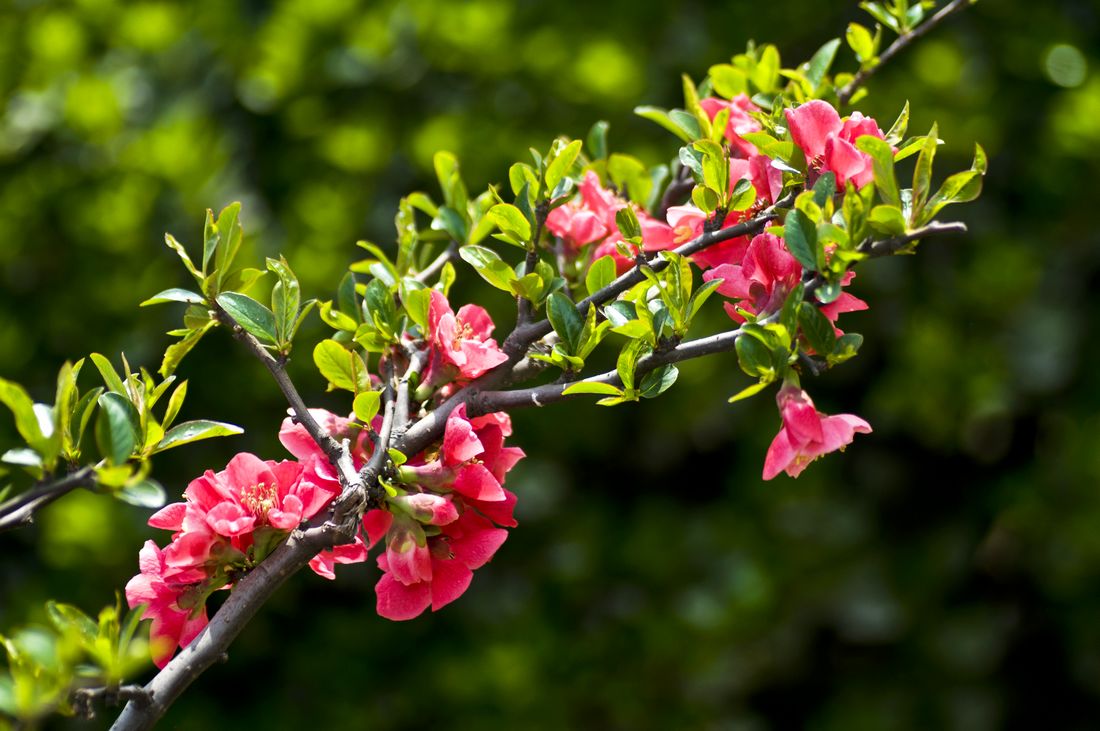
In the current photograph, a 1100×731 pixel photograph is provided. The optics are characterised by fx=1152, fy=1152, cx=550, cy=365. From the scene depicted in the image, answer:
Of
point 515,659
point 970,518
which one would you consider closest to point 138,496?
point 515,659

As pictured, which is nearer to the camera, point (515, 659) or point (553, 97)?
point (515, 659)

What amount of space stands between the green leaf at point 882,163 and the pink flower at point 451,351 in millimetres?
195

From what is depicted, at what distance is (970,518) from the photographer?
5.38 ft

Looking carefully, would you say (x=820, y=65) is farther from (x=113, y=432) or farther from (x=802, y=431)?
(x=113, y=432)

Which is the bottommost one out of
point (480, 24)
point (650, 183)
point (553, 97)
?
point (553, 97)

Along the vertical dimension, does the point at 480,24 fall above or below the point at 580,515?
above

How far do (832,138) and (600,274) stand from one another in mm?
136

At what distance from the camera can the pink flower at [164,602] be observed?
531 mm

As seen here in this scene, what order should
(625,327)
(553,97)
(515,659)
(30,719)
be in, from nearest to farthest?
(30,719), (625,327), (515,659), (553,97)

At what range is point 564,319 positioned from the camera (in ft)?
1.87

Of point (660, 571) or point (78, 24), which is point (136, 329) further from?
point (660, 571)

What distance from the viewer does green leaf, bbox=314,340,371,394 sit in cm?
57

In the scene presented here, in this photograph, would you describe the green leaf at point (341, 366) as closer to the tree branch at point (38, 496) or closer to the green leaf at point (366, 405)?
the green leaf at point (366, 405)

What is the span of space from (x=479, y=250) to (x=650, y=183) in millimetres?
214
